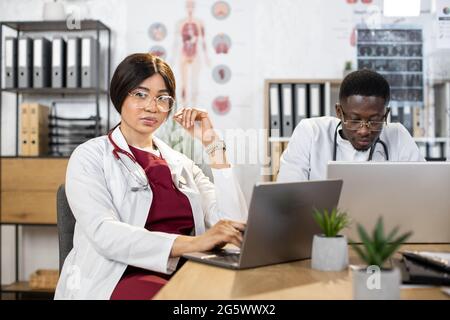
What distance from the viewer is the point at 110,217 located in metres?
1.27

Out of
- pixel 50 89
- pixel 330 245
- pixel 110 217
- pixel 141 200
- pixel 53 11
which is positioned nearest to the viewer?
pixel 330 245

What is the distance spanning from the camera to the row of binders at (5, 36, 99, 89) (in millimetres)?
2906

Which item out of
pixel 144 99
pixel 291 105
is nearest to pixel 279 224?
pixel 144 99

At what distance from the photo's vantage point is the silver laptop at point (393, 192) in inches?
47.0

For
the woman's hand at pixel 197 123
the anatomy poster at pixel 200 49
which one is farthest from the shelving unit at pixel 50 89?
the woman's hand at pixel 197 123

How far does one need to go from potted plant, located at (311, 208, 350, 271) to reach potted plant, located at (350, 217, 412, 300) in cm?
22

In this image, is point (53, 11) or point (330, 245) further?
point (53, 11)

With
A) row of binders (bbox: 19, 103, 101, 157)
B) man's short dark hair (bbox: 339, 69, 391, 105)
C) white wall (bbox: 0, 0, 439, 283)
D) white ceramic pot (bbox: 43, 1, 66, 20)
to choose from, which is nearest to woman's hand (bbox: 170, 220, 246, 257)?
man's short dark hair (bbox: 339, 69, 391, 105)

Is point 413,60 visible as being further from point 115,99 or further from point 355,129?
point 115,99

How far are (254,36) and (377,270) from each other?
2.48 m

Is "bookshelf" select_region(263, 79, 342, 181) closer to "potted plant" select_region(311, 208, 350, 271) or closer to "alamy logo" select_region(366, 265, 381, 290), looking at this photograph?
"potted plant" select_region(311, 208, 350, 271)

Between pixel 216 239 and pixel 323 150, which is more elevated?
pixel 323 150

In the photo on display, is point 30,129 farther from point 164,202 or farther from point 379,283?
point 379,283

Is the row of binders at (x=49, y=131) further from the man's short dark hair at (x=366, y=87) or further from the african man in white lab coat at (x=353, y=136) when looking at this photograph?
the man's short dark hair at (x=366, y=87)
